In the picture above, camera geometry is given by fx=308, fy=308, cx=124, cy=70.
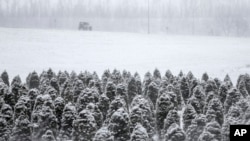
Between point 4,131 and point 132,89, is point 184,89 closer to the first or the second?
point 132,89

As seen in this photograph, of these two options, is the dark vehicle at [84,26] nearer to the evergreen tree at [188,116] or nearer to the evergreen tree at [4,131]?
the evergreen tree at [188,116]

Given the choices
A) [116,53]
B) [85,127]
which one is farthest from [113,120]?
[116,53]

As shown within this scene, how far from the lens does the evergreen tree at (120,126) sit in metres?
10.0

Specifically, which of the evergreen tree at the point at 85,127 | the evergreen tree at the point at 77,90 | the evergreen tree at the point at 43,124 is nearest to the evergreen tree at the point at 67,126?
the evergreen tree at the point at 43,124

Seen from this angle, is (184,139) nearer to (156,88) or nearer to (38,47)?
(156,88)

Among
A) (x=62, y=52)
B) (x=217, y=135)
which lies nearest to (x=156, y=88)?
(x=217, y=135)

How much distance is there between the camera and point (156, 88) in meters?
17.9

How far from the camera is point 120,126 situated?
10047mm

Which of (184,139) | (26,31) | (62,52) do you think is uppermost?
(26,31)

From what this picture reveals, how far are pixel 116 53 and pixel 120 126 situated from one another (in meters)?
A: 41.2

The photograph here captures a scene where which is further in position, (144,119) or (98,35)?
(98,35)

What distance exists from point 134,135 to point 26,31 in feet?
191

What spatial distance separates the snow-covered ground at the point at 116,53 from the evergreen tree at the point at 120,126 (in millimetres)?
22228

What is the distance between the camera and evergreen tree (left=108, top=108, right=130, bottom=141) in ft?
33.0
